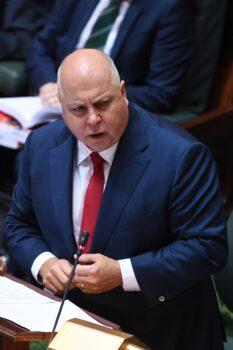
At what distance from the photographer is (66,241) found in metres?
1.41

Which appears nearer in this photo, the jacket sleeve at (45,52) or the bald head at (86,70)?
the bald head at (86,70)

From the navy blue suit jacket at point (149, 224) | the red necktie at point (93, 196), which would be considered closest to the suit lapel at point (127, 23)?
the navy blue suit jacket at point (149, 224)

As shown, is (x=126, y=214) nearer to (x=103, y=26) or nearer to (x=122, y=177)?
(x=122, y=177)

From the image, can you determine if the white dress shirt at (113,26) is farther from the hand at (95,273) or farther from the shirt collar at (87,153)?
the hand at (95,273)

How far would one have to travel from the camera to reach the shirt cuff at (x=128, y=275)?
1328 millimetres

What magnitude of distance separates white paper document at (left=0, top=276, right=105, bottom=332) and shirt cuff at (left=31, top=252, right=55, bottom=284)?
0.11 meters

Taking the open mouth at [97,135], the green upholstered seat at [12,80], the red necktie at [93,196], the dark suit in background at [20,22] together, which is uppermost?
the open mouth at [97,135]

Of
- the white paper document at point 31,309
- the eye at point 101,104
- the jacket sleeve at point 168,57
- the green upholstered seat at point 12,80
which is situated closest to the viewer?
the white paper document at point 31,309

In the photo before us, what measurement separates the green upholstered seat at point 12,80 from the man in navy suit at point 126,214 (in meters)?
1.08

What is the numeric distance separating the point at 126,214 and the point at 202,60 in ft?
3.85

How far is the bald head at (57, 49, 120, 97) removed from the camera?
1.26 metres

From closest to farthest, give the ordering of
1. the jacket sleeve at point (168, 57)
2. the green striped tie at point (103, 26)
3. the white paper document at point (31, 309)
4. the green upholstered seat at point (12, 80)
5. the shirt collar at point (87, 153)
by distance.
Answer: the white paper document at point (31, 309) < the shirt collar at point (87, 153) < the jacket sleeve at point (168, 57) < the green striped tie at point (103, 26) < the green upholstered seat at point (12, 80)

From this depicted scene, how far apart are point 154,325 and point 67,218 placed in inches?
10.6

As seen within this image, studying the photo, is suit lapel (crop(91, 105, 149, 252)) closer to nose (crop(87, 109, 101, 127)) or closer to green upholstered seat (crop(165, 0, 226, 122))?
nose (crop(87, 109, 101, 127))
